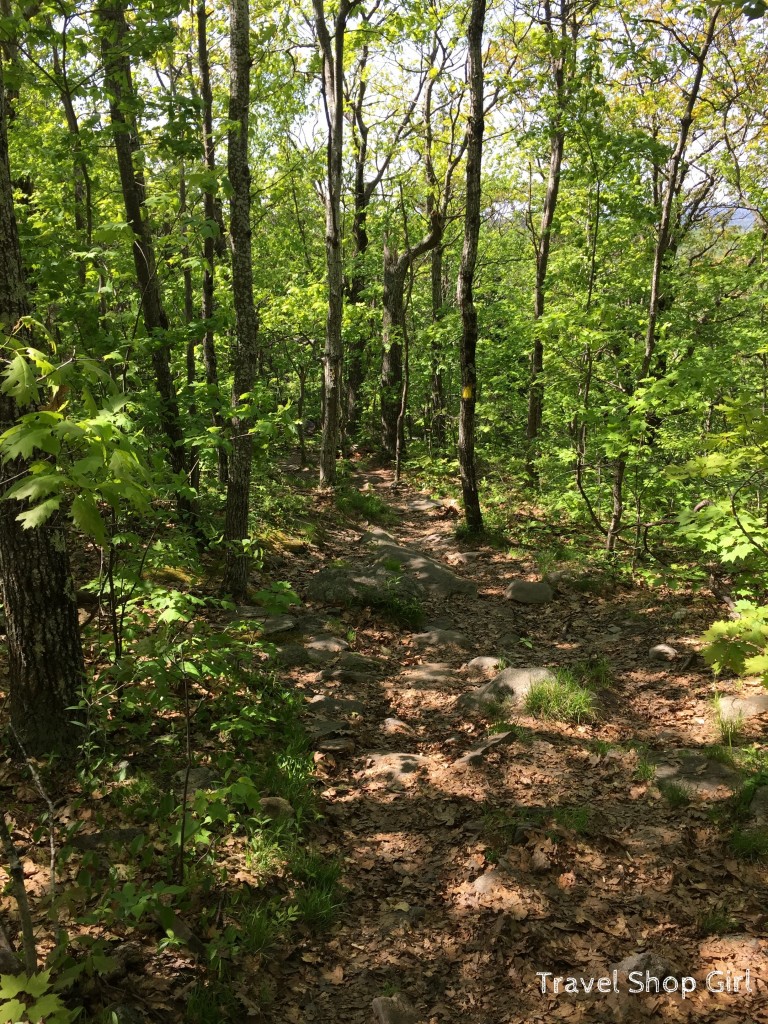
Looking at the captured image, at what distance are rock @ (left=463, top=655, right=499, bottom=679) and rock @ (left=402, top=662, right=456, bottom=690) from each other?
184 mm

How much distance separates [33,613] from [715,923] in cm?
430

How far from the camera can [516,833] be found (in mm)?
4109

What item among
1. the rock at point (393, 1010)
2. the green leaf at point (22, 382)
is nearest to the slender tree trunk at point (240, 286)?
the rock at point (393, 1010)

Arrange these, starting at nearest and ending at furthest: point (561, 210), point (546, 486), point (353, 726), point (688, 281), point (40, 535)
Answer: point (40, 535)
point (353, 726)
point (688, 281)
point (546, 486)
point (561, 210)

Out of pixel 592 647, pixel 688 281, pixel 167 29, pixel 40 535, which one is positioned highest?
pixel 167 29

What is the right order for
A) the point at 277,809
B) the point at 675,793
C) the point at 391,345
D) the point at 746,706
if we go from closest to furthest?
the point at 277,809, the point at 675,793, the point at 746,706, the point at 391,345

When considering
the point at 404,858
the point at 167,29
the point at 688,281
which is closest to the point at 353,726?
the point at 404,858

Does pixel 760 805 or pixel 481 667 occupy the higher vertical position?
pixel 760 805

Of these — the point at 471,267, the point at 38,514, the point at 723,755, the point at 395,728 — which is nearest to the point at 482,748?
the point at 395,728

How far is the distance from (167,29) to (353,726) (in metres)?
6.63

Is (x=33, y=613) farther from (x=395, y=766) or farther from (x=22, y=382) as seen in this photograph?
(x=395, y=766)

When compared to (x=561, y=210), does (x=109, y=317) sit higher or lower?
lower

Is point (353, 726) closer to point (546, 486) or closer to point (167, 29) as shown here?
point (167, 29)

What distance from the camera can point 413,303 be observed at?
23688 mm
